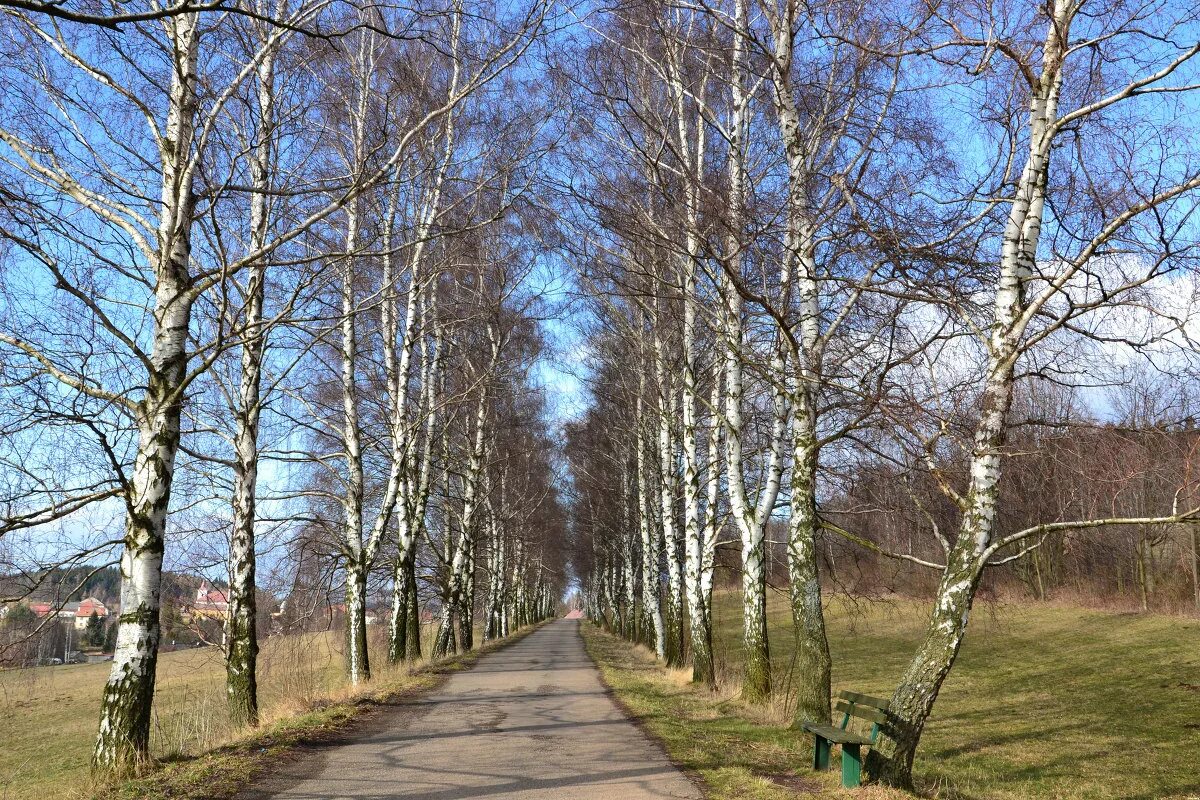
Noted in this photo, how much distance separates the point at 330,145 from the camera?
13.9m

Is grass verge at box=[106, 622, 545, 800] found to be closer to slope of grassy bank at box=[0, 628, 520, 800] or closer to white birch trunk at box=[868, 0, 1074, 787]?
slope of grassy bank at box=[0, 628, 520, 800]

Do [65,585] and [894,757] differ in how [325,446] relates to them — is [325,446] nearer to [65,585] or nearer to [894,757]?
[65,585]

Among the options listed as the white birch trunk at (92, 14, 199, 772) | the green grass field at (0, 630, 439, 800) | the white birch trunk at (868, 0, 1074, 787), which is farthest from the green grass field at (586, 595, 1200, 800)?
the white birch trunk at (92, 14, 199, 772)

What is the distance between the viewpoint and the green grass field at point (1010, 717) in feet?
28.1

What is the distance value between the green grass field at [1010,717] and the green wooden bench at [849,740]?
0.59 feet

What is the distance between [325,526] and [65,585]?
6.15 meters

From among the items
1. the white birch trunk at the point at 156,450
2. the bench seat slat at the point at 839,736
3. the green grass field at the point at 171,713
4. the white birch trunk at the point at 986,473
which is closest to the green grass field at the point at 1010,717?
the bench seat slat at the point at 839,736

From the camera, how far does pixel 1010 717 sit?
17.8 m

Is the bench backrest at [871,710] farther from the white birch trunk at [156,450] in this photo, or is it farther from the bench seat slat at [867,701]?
the white birch trunk at [156,450]

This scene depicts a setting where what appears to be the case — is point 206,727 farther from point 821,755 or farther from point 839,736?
point 839,736

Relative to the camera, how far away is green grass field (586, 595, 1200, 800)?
→ 8578mm

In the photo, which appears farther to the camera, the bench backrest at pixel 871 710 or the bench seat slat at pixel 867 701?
the bench seat slat at pixel 867 701

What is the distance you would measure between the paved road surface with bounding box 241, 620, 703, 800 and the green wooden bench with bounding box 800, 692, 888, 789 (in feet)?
4.00

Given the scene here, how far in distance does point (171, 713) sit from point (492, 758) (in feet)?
28.2
